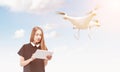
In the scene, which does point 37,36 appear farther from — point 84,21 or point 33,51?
point 84,21

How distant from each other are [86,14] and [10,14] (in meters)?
0.77

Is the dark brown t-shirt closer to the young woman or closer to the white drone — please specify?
the young woman

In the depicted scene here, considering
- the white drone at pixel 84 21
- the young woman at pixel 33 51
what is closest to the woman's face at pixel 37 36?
the young woman at pixel 33 51

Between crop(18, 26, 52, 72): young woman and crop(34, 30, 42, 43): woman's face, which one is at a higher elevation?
crop(34, 30, 42, 43): woman's face

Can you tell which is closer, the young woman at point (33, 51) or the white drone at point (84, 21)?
the young woman at point (33, 51)

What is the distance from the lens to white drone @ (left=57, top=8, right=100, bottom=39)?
10.0ft

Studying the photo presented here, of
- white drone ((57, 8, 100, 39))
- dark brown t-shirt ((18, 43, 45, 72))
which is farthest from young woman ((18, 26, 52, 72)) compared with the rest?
white drone ((57, 8, 100, 39))

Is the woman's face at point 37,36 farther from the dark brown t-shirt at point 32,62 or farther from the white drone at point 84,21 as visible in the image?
the white drone at point 84,21

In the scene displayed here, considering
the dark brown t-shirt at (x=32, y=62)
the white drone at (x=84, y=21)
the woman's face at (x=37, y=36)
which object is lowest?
the dark brown t-shirt at (x=32, y=62)

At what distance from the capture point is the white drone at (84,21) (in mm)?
3053

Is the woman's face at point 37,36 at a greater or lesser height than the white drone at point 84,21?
lesser

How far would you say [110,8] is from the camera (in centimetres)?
314

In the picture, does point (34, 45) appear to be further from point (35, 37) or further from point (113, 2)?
point (113, 2)

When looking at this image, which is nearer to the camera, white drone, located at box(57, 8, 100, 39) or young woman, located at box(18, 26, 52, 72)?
young woman, located at box(18, 26, 52, 72)
